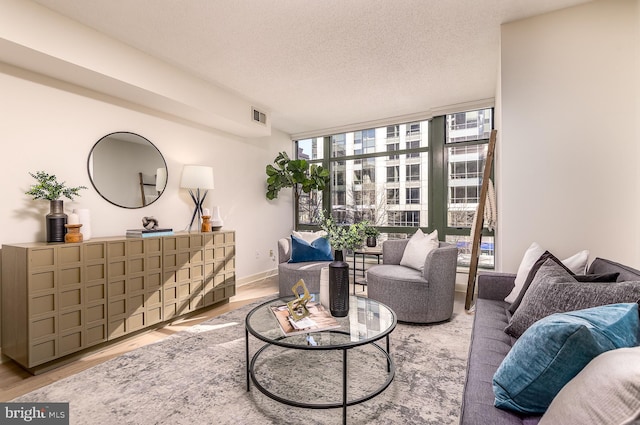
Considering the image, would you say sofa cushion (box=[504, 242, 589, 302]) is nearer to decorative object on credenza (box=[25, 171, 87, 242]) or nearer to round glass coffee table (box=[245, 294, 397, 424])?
round glass coffee table (box=[245, 294, 397, 424])

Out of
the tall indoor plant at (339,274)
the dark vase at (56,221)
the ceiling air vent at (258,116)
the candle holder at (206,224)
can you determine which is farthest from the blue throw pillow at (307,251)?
the dark vase at (56,221)

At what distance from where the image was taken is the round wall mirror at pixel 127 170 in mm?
2949

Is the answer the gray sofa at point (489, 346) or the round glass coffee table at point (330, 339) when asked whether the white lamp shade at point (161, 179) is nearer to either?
the round glass coffee table at point (330, 339)

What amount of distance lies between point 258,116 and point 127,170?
5.91 feet

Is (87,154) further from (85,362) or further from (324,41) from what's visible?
(324,41)

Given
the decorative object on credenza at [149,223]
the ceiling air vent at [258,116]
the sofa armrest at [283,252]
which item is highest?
the ceiling air vent at [258,116]

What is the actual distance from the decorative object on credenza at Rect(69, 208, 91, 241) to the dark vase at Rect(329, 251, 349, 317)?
7.18 ft

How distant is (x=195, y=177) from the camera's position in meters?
3.62

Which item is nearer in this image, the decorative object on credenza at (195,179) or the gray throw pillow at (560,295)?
the gray throw pillow at (560,295)

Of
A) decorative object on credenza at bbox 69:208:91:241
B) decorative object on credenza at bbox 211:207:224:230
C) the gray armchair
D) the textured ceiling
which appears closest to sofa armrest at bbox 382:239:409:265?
the gray armchair

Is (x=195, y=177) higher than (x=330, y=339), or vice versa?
(x=195, y=177)

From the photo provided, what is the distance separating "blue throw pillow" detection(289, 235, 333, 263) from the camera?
3951 millimetres

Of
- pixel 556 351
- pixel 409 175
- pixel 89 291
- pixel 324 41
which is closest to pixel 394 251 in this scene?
pixel 409 175

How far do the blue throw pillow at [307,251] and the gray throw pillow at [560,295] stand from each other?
2.53 metres
